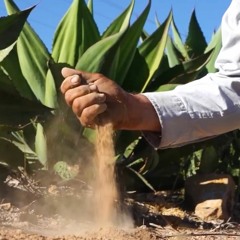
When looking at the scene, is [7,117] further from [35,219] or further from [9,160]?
[35,219]

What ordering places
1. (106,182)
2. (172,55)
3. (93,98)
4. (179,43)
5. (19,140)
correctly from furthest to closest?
(179,43)
(172,55)
(19,140)
(106,182)
(93,98)

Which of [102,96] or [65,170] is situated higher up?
[102,96]

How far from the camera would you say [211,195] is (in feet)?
12.5

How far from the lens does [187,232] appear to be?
3.31 meters

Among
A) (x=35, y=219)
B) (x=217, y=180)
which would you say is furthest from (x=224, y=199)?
(x=35, y=219)

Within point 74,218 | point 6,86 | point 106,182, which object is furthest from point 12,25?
point 106,182

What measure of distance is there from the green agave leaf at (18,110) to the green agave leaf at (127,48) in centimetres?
49

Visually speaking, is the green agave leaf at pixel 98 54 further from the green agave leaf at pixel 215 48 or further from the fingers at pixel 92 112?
the fingers at pixel 92 112

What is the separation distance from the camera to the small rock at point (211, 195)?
3734 mm

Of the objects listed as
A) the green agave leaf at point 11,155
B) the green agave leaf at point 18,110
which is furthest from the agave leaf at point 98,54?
the green agave leaf at point 11,155

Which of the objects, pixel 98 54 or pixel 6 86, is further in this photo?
pixel 98 54

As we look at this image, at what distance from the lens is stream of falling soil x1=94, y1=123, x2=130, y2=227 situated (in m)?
2.10

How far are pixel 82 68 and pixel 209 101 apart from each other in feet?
5.70

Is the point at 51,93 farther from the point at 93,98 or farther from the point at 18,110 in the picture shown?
the point at 93,98
